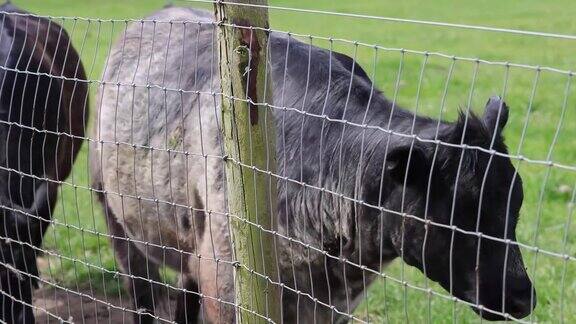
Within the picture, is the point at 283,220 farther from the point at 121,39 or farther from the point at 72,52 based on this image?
the point at 72,52

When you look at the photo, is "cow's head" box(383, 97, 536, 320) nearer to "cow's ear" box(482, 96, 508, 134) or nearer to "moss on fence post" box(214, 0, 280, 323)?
"cow's ear" box(482, 96, 508, 134)

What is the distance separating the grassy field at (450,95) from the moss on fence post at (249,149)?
43 centimetres

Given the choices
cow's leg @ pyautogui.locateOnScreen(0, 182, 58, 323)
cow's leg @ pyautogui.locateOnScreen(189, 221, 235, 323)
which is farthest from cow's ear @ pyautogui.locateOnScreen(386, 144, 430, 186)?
cow's leg @ pyautogui.locateOnScreen(0, 182, 58, 323)

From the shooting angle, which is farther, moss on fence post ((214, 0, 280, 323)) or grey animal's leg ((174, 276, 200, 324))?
grey animal's leg ((174, 276, 200, 324))

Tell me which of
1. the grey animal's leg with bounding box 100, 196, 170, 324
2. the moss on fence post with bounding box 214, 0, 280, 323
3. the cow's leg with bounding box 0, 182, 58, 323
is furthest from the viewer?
the grey animal's leg with bounding box 100, 196, 170, 324

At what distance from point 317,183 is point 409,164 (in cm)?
66

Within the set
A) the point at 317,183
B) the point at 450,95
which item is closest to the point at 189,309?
the point at 317,183

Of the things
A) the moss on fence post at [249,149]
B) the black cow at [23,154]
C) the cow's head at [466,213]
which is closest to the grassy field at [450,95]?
the cow's head at [466,213]

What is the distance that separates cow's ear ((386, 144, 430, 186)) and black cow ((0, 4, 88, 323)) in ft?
6.07

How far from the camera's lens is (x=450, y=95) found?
1240cm

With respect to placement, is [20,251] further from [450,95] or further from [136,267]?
[450,95]

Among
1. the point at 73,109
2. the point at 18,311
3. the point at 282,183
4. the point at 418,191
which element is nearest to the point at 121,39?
the point at 73,109

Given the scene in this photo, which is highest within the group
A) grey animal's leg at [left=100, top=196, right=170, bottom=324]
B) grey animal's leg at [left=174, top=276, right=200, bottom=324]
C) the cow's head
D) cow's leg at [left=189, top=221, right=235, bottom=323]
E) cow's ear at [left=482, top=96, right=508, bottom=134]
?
cow's ear at [left=482, top=96, right=508, bottom=134]

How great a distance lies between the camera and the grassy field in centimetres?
551
